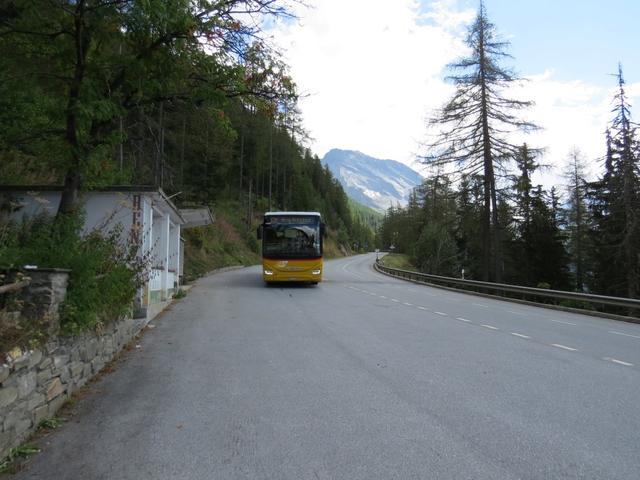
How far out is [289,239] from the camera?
22.1 metres

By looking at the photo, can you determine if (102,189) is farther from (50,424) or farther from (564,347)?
(564,347)

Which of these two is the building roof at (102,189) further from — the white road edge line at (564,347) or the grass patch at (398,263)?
the grass patch at (398,263)

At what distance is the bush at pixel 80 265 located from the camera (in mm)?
5477

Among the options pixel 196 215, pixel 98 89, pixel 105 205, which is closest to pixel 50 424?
pixel 98 89

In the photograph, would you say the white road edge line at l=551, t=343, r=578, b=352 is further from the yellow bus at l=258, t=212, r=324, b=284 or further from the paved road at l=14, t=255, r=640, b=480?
the yellow bus at l=258, t=212, r=324, b=284

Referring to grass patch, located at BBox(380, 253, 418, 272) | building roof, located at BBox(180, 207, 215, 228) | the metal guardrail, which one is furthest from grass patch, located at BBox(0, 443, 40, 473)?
grass patch, located at BBox(380, 253, 418, 272)

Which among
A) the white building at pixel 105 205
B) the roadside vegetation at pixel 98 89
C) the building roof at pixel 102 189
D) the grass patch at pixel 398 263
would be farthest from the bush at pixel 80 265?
the grass patch at pixel 398 263

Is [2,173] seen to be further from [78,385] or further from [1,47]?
[78,385]

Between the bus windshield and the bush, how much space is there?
13388 mm

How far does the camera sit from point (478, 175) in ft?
88.7

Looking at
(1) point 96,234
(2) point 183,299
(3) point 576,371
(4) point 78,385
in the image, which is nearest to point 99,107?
(1) point 96,234

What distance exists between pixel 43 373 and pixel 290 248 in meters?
17.6

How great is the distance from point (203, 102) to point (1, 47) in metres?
3.61

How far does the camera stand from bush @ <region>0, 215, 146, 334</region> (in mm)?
5477
